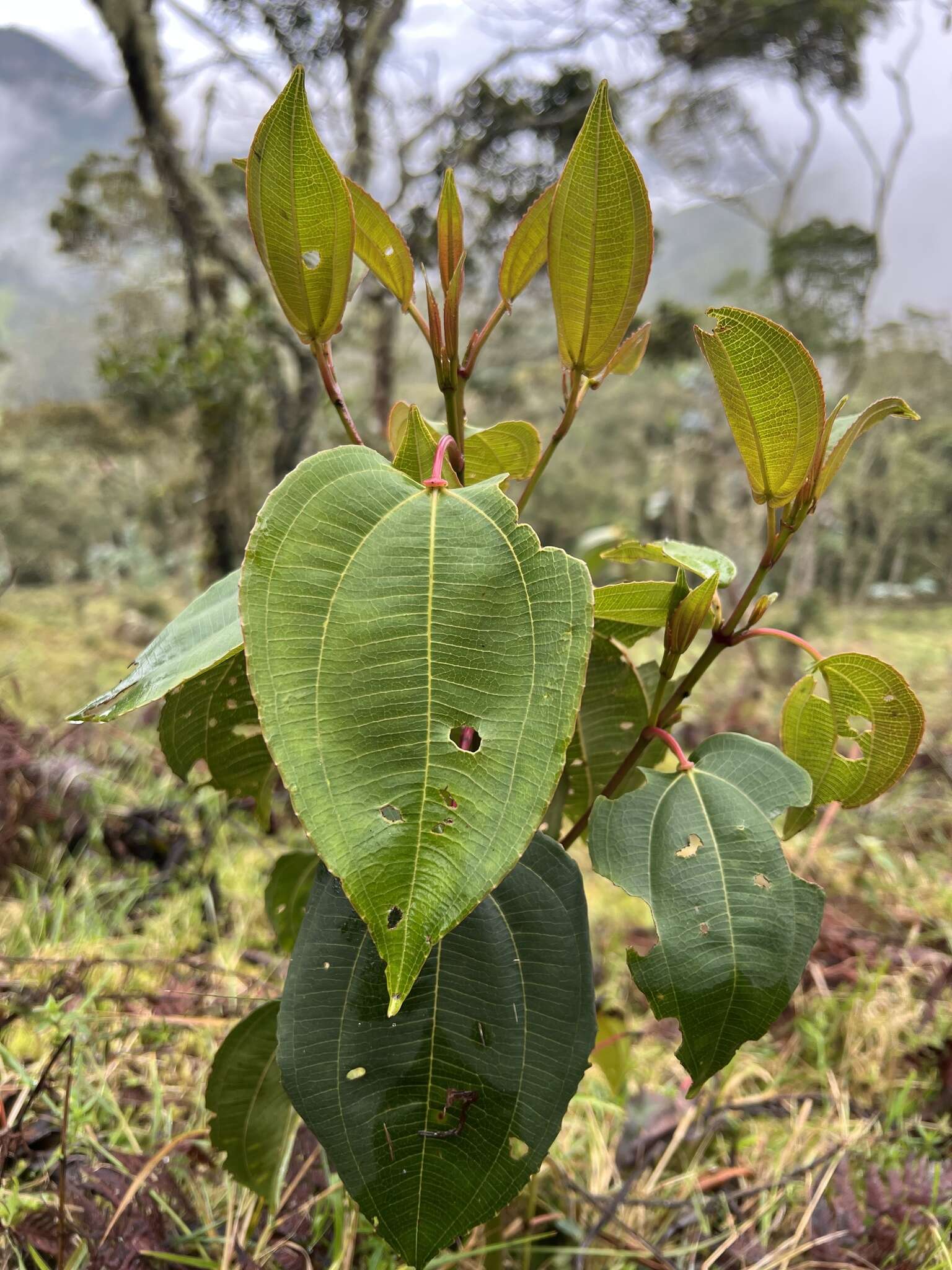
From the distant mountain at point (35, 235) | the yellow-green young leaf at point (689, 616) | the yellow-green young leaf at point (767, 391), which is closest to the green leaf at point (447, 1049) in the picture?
the yellow-green young leaf at point (689, 616)

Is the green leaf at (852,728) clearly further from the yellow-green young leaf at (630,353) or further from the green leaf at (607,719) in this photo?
the yellow-green young leaf at (630,353)

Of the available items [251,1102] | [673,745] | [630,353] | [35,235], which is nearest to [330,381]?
[630,353]

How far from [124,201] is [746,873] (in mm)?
6325

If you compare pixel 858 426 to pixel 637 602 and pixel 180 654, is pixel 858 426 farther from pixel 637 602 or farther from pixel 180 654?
pixel 180 654

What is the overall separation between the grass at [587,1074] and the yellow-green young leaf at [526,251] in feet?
2.32

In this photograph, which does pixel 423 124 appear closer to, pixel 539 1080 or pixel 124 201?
pixel 124 201

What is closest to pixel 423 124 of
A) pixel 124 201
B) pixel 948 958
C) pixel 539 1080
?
pixel 124 201

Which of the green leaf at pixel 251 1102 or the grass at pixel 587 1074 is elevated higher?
the green leaf at pixel 251 1102

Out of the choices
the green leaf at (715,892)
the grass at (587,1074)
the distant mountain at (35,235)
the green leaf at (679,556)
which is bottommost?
the grass at (587,1074)

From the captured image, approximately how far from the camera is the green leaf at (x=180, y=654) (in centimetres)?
36

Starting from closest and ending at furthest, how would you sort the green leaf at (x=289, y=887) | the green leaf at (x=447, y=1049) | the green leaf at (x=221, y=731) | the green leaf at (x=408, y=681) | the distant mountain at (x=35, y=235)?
the green leaf at (x=408, y=681), the green leaf at (x=447, y=1049), the green leaf at (x=221, y=731), the green leaf at (x=289, y=887), the distant mountain at (x=35, y=235)

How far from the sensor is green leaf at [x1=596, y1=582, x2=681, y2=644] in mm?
439

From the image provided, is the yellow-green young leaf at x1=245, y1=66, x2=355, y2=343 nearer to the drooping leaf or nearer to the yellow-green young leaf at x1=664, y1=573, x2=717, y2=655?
the drooping leaf

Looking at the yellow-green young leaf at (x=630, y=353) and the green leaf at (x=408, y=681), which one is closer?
the green leaf at (x=408, y=681)
